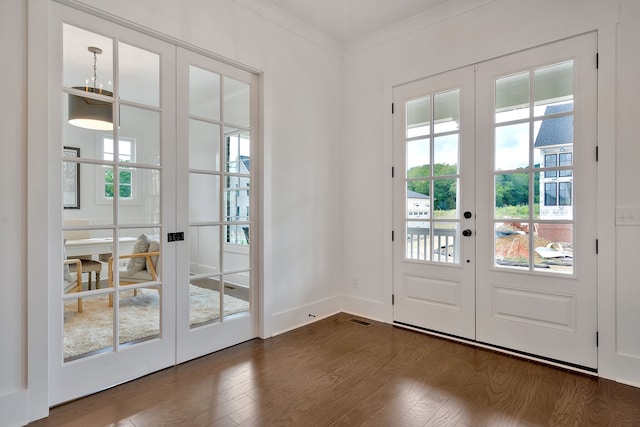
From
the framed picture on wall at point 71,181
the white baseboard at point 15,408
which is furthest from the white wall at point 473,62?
the white baseboard at point 15,408

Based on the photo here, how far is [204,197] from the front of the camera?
9.10 ft

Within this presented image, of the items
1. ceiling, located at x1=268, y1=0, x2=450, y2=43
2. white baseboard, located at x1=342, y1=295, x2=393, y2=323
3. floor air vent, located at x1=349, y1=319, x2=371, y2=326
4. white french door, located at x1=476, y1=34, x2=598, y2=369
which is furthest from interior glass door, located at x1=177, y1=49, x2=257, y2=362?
white french door, located at x1=476, y1=34, x2=598, y2=369

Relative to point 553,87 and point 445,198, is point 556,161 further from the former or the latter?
point 445,198

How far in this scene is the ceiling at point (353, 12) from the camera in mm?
3076

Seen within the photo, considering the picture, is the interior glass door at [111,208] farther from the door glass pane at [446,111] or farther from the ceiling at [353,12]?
the door glass pane at [446,111]

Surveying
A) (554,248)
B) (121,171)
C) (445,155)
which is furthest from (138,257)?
(554,248)

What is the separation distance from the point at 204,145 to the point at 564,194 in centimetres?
281

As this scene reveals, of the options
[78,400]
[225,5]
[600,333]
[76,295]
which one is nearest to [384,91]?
[225,5]

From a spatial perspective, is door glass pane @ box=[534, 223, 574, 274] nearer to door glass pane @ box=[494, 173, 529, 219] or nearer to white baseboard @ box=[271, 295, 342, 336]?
door glass pane @ box=[494, 173, 529, 219]

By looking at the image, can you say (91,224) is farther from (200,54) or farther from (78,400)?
(200,54)

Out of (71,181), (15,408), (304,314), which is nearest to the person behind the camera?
(15,408)

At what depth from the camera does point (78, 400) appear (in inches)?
81.4

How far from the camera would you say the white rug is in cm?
212

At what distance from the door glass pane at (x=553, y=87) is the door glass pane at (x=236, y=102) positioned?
2397mm
